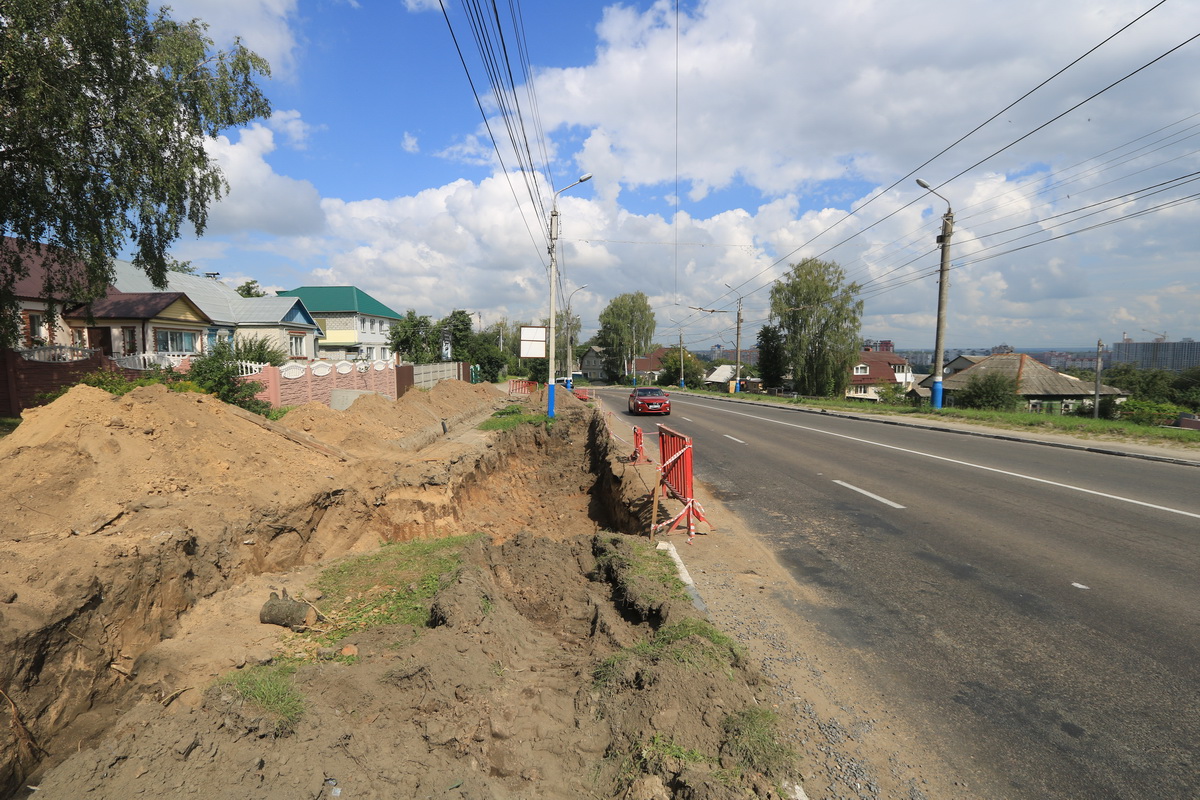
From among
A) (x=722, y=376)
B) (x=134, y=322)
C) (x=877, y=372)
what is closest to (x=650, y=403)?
(x=134, y=322)

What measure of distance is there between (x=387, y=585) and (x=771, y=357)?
197 feet

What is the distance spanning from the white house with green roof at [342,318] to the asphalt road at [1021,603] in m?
46.1

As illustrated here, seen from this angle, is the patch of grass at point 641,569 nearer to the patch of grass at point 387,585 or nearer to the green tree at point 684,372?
the patch of grass at point 387,585

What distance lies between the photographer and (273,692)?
3.72 meters

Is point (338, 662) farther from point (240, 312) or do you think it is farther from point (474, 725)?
point (240, 312)

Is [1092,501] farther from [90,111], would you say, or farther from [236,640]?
[90,111]

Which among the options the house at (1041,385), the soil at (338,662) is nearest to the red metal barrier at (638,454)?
the soil at (338,662)

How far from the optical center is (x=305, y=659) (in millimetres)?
4562

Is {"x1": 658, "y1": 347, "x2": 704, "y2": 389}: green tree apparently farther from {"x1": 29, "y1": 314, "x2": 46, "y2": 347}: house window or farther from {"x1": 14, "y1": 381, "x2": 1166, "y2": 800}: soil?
{"x1": 14, "y1": 381, "x2": 1166, "y2": 800}: soil

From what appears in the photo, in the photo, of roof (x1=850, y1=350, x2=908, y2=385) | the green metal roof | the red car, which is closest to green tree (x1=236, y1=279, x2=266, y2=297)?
the green metal roof

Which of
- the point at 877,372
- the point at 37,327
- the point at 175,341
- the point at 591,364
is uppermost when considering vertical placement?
the point at 37,327

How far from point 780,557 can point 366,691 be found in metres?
5.01

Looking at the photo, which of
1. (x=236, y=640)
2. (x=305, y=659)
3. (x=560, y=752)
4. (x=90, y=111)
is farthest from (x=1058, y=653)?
(x=90, y=111)

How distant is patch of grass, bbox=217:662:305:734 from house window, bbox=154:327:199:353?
2862 centimetres
